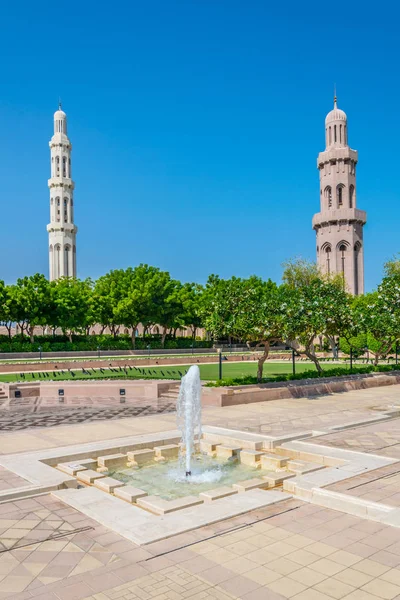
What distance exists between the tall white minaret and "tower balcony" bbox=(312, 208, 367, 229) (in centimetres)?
3969

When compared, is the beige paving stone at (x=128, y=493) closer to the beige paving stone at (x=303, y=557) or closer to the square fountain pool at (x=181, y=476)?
the square fountain pool at (x=181, y=476)

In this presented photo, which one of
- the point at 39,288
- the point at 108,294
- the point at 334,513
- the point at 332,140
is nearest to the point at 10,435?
the point at 334,513

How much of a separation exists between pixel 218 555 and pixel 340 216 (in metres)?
69.9

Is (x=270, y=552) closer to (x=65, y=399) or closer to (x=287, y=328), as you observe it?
(x=287, y=328)

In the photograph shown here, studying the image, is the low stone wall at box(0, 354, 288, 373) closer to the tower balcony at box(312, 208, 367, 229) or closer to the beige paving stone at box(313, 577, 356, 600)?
the beige paving stone at box(313, 577, 356, 600)

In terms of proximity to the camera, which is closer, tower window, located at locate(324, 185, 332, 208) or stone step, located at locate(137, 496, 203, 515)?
stone step, located at locate(137, 496, 203, 515)

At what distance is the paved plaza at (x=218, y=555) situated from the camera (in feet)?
16.7

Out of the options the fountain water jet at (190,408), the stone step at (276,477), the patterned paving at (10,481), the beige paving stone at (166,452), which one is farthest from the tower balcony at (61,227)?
the stone step at (276,477)

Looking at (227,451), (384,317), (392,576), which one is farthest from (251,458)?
(384,317)

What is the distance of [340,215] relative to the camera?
235 feet

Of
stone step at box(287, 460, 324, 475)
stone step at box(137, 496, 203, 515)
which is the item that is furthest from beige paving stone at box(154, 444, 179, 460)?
stone step at box(137, 496, 203, 515)

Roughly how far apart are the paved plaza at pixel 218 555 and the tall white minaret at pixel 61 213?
79.3 m

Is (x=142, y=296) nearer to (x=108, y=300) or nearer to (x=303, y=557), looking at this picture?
(x=108, y=300)

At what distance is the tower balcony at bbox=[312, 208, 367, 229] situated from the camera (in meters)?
71.2
